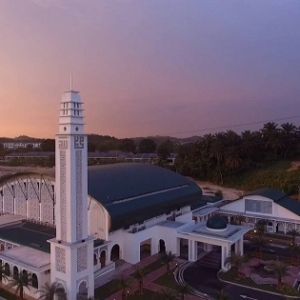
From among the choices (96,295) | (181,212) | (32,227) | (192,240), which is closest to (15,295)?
(96,295)

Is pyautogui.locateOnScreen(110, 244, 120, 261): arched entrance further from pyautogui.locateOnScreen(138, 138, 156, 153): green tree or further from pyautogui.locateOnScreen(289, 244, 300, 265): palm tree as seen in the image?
pyautogui.locateOnScreen(138, 138, 156, 153): green tree

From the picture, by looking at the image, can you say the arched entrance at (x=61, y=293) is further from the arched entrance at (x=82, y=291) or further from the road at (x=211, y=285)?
the road at (x=211, y=285)

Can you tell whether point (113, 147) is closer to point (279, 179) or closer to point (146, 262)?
point (279, 179)

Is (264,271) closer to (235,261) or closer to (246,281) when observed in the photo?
(246,281)

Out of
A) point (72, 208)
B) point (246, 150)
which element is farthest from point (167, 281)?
point (246, 150)

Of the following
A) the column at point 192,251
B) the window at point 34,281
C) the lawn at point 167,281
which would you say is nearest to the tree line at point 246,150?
the column at point 192,251

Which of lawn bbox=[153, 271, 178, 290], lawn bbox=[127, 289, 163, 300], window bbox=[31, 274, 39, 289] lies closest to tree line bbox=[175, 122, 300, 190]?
lawn bbox=[153, 271, 178, 290]

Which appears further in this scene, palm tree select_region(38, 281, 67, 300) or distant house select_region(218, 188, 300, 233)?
distant house select_region(218, 188, 300, 233)

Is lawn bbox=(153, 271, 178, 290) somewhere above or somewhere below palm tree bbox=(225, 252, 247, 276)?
below
